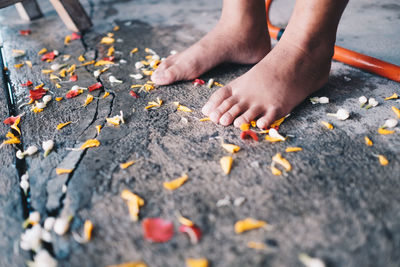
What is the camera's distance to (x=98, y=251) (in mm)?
617

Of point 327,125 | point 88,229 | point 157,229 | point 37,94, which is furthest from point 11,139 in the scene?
point 327,125

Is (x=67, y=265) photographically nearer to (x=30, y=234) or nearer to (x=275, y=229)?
(x=30, y=234)

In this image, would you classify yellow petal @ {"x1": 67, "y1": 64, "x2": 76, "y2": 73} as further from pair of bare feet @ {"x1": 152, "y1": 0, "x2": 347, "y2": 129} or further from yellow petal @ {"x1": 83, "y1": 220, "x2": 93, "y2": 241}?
yellow petal @ {"x1": 83, "y1": 220, "x2": 93, "y2": 241}

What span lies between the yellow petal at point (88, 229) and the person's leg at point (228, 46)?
0.64m

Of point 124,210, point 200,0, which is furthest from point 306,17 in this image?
point 200,0

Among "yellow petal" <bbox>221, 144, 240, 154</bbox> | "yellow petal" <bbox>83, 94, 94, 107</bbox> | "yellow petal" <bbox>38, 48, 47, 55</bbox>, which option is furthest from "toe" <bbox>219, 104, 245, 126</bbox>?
"yellow petal" <bbox>38, 48, 47, 55</bbox>

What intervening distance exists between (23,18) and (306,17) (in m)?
1.97

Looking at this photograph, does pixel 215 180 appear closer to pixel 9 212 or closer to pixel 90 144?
pixel 90 144

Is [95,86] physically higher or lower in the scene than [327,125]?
higher

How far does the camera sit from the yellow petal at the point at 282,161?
2.53ft

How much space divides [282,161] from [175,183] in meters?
0.30

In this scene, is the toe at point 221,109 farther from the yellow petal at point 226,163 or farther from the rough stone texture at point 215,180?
the yellow petal at point 226,163

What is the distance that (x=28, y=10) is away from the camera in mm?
1967

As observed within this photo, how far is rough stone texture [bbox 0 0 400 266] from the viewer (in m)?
0.61
